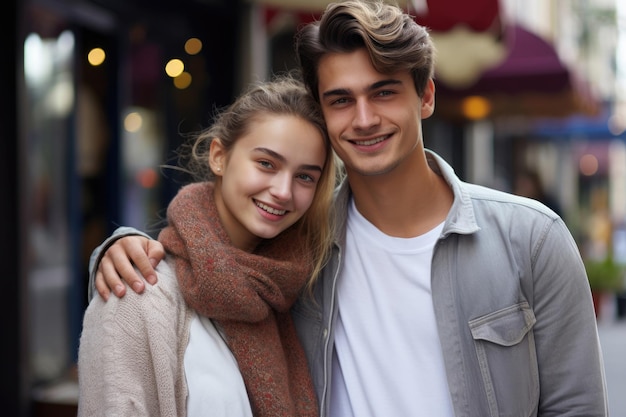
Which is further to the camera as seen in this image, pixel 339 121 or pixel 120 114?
pixel 120 114

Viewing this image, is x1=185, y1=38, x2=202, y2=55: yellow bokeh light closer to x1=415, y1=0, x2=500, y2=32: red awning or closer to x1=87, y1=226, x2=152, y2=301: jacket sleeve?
x1=415, y1=0, x2=500, y2=32: red awning

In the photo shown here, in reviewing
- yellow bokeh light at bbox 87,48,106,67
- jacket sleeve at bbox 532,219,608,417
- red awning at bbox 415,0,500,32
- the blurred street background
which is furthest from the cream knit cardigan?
yellow bokeh light at bbox 87,48,106,67

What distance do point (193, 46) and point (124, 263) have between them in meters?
4.15

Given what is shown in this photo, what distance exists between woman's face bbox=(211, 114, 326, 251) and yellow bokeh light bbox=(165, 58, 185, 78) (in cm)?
384

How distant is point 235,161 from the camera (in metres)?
2.33

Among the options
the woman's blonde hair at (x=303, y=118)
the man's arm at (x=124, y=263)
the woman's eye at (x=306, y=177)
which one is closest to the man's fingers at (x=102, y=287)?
the man's arm at (x=124, y=263)

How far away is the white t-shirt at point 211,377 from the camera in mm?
2049

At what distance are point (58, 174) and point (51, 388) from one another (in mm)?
1443

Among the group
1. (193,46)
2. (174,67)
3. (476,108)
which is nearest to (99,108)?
(174,67)

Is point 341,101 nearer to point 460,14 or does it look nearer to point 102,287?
point 102,287

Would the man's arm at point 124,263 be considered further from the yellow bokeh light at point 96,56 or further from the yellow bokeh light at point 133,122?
the yellow bokeh light at point 133,122

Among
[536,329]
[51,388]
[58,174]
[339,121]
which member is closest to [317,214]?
[339,121]

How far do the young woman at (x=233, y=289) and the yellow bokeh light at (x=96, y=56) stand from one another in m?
3.13

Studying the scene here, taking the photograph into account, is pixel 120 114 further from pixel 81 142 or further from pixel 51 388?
pixel 51 388
